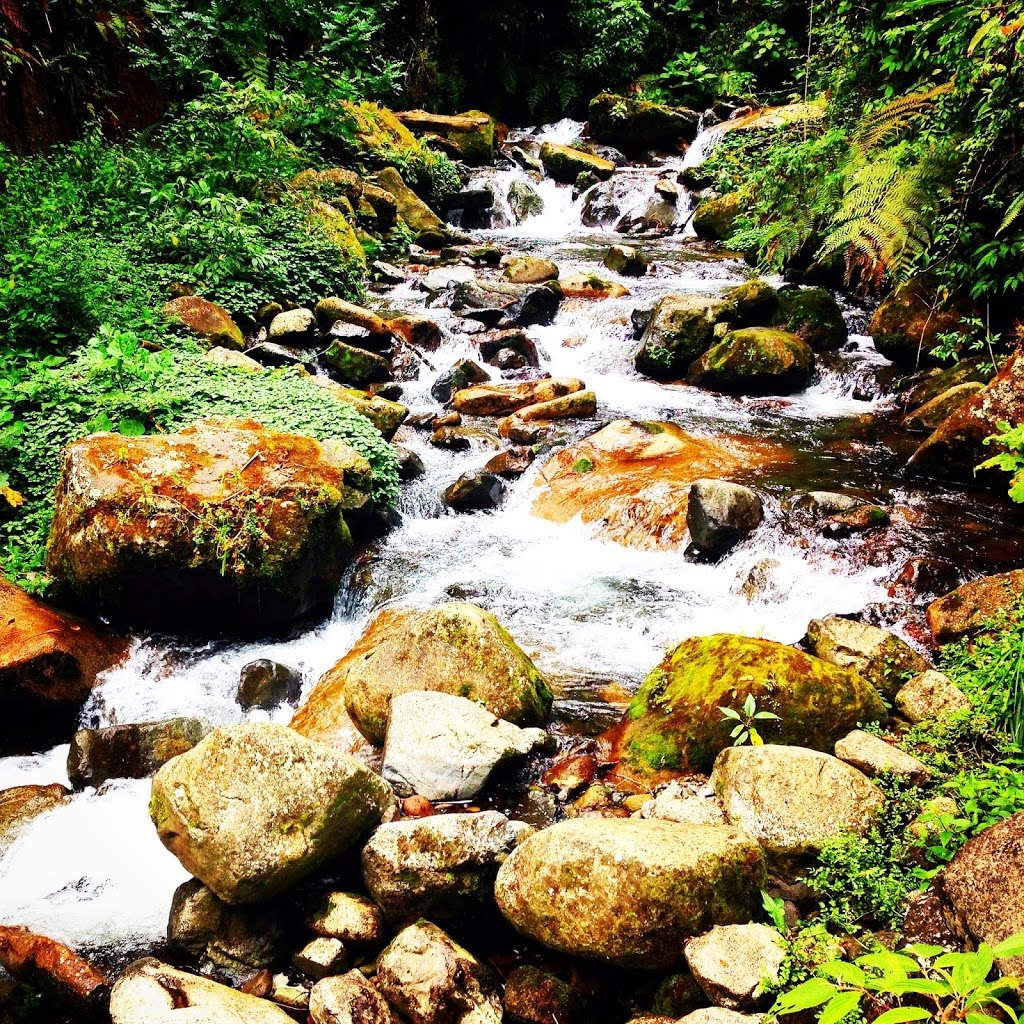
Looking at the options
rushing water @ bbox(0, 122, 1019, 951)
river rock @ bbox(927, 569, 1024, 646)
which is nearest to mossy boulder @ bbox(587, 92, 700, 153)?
rushing water @ bbox(0, 122, 1019, 951)

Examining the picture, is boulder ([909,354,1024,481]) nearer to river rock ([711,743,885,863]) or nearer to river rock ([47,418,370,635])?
river rock ([711,743,885,863])

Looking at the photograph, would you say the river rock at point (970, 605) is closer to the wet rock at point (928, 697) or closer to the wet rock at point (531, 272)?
the wet rock at point (928, 697)

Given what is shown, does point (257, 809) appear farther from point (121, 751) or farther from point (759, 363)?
point (759, 363)

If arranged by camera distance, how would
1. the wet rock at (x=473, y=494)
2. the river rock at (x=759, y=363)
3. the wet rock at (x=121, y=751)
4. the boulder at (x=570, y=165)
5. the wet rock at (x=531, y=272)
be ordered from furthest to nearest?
the boulder at (x=570, y=165) < the wet rock at (x=531, y=272) < the river rock at (x=759, y=363) < the wet rock at (x=473, y=494) < the wet rock at (x=121, y=751)

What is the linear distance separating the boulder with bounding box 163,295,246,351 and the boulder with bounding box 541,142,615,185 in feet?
41.5

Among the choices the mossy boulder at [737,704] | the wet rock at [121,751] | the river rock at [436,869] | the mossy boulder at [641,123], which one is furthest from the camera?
the mossy boulder at [641,123]

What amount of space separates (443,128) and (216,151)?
31.4 feet

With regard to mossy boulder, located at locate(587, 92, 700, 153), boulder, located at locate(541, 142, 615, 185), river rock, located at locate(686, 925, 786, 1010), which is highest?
mossy boulder, located at locate(587, 92, 700, 153)

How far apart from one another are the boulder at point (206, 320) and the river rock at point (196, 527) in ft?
9.52

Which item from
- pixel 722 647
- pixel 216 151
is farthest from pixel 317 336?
pixel 722 647

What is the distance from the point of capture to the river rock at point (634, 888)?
8.45ft

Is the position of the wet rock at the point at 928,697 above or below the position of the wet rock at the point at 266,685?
above

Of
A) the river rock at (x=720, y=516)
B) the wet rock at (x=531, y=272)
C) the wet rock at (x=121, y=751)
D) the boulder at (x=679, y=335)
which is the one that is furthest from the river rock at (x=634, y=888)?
the wet rock at (x=531, y=272)

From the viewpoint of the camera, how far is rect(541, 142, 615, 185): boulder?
60.2ft
